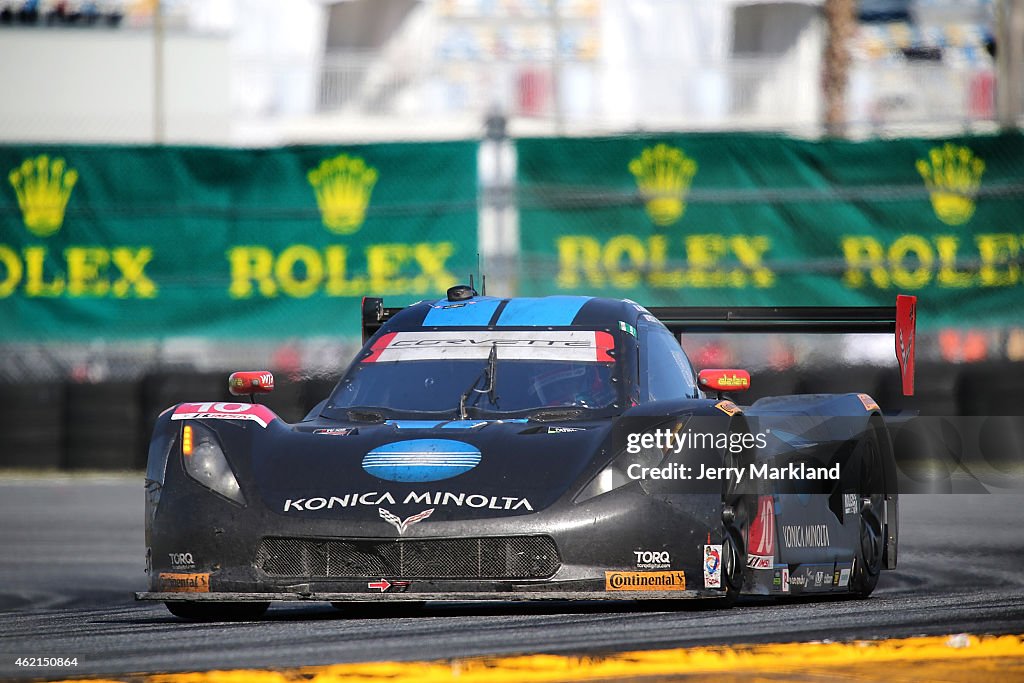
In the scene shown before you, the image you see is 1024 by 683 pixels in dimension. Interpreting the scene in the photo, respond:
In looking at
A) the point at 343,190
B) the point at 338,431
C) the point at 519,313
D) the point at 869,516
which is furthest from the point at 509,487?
the point at 343,190

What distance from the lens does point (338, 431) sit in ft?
21.4

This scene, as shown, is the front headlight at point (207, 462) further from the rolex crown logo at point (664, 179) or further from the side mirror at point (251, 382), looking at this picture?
the rolex crown logo at point (664, 179)

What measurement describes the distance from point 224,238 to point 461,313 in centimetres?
722

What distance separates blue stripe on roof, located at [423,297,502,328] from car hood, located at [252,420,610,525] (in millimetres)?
1104

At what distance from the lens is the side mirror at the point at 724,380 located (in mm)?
7180

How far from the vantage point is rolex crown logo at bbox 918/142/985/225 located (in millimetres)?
14289

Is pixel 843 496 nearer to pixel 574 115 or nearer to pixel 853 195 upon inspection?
pixel 853 195

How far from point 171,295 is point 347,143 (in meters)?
1.86

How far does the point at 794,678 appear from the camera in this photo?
4.56 metres

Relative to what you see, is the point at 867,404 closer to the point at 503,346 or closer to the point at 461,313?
the point at 503,346

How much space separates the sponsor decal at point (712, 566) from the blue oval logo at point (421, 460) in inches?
32.5

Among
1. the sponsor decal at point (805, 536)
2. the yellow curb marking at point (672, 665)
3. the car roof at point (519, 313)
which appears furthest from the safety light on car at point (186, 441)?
the sponsor decal at point (805, 536)

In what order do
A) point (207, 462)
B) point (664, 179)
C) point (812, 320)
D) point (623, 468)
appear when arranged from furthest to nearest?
point (664, 179), point (812, 320), point (207, 462), point (623, 468)

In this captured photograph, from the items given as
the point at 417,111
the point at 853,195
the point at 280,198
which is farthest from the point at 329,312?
the point at 417,111
